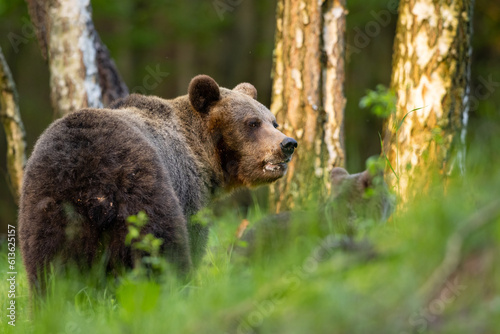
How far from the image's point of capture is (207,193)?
5895 mm

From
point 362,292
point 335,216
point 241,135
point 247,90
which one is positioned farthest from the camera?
point 247,90

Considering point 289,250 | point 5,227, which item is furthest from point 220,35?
point 289,250

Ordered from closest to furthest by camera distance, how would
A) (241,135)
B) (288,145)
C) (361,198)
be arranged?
(361,198) < (288,145) < (241,135)

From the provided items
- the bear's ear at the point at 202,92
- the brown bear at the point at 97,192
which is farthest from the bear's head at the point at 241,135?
the brown bear at the point at 97,192

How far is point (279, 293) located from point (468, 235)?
0.94 meters

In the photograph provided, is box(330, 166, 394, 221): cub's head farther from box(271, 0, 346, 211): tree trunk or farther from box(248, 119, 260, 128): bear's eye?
box(271, 0, 346, 211): tree trunk

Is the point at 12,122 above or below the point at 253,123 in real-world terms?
below

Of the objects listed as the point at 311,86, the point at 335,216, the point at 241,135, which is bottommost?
the point at 335,216

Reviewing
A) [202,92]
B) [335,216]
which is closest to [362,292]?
[335,216]

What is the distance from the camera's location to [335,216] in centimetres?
523

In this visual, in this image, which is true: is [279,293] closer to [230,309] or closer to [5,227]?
[230,309]

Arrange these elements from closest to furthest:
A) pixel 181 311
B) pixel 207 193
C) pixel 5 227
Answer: pixel 181 311, pixel 207 193, pixel 5 227

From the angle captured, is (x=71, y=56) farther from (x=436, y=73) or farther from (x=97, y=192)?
(x=436, y=73)

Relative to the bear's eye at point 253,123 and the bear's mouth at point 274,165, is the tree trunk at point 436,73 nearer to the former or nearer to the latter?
the bear's mouth at point 274,165
